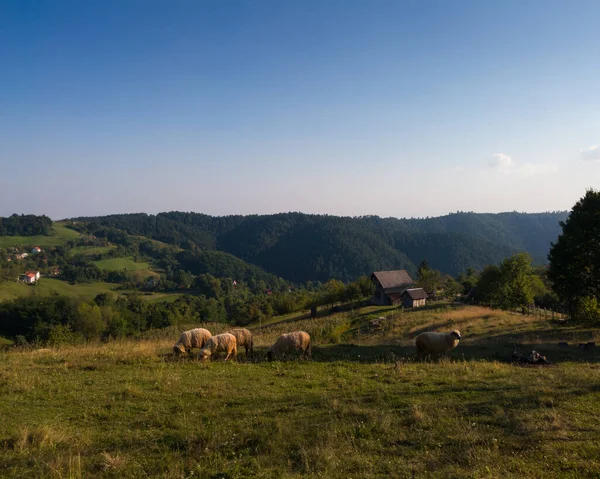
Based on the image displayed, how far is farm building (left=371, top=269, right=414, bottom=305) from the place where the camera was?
217 ft

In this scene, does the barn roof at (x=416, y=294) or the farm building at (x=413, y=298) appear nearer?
the farm building at (x=413, y=298)

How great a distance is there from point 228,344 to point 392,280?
56823 mm

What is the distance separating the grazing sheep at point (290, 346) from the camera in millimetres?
16000

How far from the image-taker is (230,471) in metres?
5.86

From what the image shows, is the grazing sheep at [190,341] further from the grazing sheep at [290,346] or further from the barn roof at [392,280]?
the barn roof at [392,280]

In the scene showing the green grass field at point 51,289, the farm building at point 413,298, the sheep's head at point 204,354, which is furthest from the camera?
the green grass field at point 51,289

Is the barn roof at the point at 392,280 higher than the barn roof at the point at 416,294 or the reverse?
higher

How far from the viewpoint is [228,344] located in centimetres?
1595

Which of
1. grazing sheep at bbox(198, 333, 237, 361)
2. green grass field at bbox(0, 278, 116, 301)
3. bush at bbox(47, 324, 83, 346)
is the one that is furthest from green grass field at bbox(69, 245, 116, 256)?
grazing sheep at bbox(198, 333, 237, 361)

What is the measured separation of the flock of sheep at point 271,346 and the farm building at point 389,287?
50218 mm

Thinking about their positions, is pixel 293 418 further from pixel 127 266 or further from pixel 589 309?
pixel 127 266

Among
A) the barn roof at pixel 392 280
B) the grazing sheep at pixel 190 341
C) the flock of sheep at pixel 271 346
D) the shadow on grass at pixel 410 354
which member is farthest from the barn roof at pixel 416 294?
the grazing sheep at pixel 190 341

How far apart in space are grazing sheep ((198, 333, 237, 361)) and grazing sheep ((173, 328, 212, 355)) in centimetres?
123

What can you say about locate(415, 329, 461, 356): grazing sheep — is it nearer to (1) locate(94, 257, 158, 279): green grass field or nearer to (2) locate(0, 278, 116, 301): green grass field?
(2) locate(0, 278, 116, 301): green grass field
